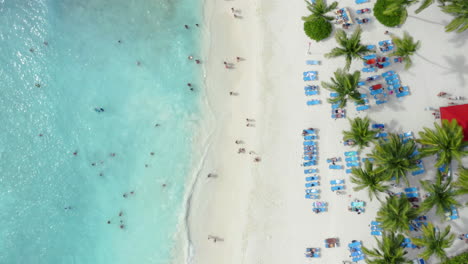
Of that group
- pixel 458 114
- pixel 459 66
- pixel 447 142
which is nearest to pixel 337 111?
pixel 447 142

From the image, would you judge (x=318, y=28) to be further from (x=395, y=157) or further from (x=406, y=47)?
(x=395, y=157)

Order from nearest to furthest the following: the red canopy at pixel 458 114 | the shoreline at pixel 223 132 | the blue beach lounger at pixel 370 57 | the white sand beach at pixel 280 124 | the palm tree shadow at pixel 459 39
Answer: the red canopy at pixel 458 114 → the palm tree shadow at pixel 459 39 → the white sand beach at pixel 280 124 → the blue beach lounger at pixel 370 57 → the shoreline at pixel 223 132

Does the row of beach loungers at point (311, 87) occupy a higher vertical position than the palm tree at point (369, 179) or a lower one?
higher

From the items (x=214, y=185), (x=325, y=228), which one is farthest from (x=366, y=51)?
(x=214, y=185)

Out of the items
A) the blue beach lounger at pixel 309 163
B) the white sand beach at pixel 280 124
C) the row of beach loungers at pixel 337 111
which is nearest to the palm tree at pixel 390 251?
the white sand beach at pixel 280 124

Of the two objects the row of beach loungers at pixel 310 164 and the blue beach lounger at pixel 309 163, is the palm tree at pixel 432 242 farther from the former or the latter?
the blue beach lounger at pixel 309 163

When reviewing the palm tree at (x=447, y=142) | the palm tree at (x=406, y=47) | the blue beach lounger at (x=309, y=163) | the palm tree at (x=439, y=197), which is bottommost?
the palm tree at (x=439, y=197)

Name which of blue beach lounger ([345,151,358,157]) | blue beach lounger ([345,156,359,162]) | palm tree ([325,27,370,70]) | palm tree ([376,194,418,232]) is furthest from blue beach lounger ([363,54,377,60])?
palm tree ([376,194,418,232])
